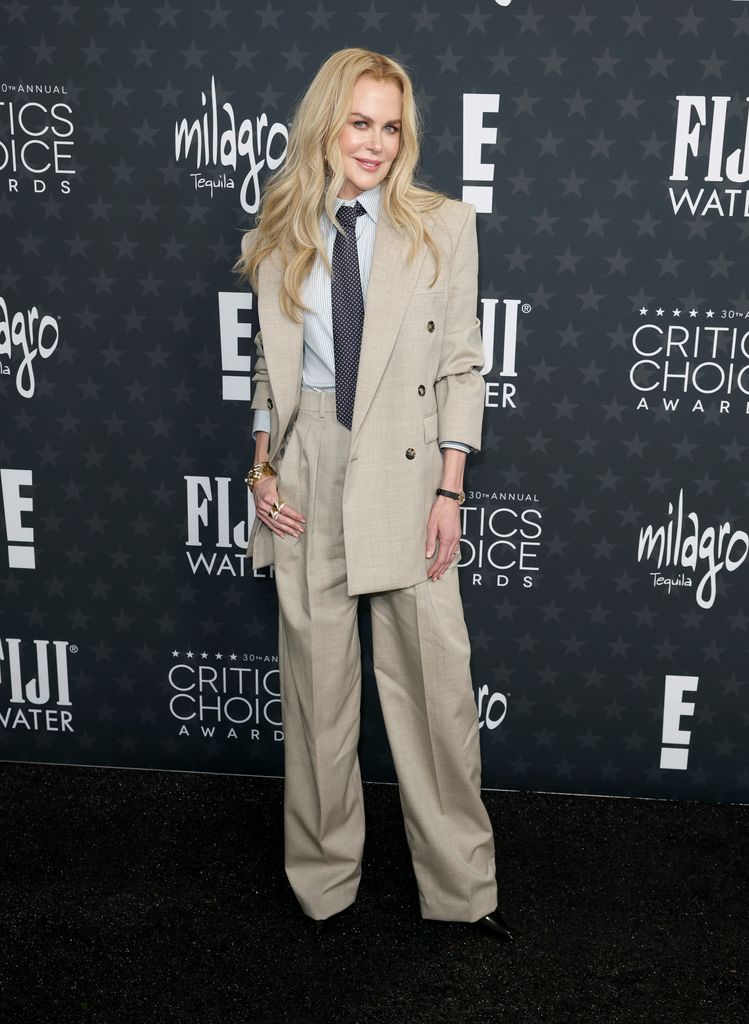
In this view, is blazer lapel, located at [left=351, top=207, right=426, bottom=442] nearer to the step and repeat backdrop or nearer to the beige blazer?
the beige blazer

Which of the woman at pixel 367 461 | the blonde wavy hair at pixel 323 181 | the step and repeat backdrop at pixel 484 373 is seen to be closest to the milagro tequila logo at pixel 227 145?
the step and repeat backdrop at pixel 484 373

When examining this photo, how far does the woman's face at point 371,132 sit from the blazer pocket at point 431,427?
0.48 meters

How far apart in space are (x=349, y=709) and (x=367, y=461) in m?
0.61

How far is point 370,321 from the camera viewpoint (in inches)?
78.9

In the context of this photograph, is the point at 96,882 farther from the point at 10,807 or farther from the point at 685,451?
the point at 685,451

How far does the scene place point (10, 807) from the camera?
2725 mm

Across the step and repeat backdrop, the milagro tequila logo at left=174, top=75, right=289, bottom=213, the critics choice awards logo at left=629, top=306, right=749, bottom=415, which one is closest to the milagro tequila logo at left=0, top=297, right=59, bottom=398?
the step and repeat backdrop

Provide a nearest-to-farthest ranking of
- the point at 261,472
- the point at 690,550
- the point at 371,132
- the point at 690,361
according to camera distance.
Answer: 1. the point at 371,132
2. the point at 261,472
3. the point at 690,361
4. the point at 690,550

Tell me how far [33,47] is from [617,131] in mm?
1376

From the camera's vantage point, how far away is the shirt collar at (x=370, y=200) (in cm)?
205

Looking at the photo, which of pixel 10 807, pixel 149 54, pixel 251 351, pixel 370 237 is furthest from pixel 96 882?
pixel 149 54

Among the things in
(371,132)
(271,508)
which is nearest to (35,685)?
(271,508)

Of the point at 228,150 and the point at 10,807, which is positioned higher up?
the point at 228,150

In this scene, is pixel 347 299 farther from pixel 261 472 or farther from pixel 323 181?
pixel 261 472
